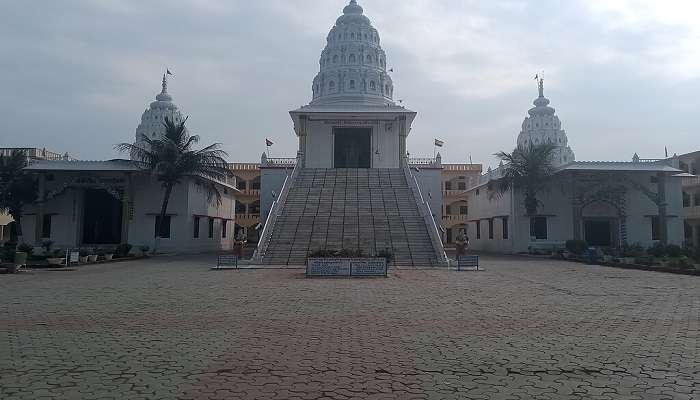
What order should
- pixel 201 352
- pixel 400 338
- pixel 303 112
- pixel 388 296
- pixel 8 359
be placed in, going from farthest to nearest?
pixel 303 112 → pixel 388 296 → pixel 400 338 → pixel 201 352 → pixel 8 359

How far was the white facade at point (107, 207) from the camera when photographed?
30.8 metres

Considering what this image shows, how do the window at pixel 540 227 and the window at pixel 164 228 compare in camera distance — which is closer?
the window at pixel 164 228

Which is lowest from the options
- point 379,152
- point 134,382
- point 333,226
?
point 134,382

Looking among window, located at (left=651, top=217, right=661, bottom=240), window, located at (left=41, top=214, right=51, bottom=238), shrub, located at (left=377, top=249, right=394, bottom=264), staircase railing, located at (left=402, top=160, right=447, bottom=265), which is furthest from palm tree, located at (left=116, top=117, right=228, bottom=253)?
window, located at (left=651, top=217, right=661, bottom=240)

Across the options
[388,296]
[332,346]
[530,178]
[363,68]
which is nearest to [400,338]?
[332,346]

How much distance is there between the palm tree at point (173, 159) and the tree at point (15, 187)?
5763mm

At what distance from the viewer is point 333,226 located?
2348cm

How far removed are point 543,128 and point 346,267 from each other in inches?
2017

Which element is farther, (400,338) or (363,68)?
(363,68)

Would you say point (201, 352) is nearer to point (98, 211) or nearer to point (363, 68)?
point (98, 211)

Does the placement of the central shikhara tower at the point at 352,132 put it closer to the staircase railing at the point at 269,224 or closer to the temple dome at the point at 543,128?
the staircase railing at the point at 269,224

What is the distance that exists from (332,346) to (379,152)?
31.4 meters

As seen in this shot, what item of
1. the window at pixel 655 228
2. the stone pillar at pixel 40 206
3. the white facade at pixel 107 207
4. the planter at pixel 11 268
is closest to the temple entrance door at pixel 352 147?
the white facade at pixel 107 207

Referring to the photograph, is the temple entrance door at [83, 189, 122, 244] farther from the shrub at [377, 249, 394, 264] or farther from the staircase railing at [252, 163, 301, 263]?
the shrub at [377, 249, 394, 264]
